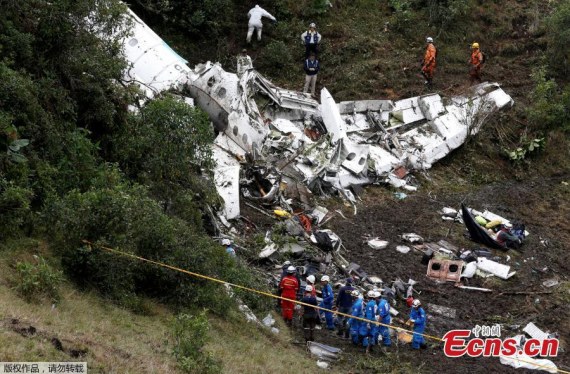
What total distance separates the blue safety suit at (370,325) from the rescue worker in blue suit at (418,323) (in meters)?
0.64

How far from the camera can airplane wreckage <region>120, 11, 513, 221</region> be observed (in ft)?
56.5

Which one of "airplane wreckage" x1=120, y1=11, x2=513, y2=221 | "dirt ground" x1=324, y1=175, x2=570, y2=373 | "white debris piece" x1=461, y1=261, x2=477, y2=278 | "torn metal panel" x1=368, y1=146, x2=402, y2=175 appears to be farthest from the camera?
"torn metal panel" x1=368, y1=146, x2=402, y2=175

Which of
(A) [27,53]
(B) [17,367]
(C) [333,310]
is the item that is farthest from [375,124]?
(B) [17,367]

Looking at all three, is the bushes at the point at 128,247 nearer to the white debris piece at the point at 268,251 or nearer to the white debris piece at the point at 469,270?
the white debris piece at the point at 268,251

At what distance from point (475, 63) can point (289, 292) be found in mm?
10839

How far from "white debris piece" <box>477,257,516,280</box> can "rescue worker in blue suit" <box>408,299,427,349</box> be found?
9.77 ft

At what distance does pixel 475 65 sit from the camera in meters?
21.6

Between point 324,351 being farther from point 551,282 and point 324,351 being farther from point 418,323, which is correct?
point 551,282

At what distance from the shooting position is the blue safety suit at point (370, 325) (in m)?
12.9

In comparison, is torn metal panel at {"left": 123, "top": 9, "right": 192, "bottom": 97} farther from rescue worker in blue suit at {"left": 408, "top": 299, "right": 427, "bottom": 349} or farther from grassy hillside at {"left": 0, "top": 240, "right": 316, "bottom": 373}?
rescue worker in blue suit at {"left": 408, "top": 299, "right": 427, "bottom": 349}

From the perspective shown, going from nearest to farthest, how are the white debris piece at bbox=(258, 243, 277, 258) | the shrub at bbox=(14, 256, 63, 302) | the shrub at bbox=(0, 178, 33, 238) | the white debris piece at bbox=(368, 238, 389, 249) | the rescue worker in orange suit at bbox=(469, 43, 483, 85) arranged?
the shrub at bbox=(14, 256, 63, 302), the shrub at bbox=(0, 178, 33, 238), the white debris piece at bbox=(258, 243, 277, 258), the white debris piece at bbox=(368, 238, 389, 249), the rescue worker in orange suit at bbox=(469, 43, 483, 85)

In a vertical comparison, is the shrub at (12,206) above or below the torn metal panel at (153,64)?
below

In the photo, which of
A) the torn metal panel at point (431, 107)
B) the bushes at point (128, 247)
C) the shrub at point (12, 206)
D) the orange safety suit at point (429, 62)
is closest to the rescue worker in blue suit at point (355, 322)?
the bushes at point (128, 247)

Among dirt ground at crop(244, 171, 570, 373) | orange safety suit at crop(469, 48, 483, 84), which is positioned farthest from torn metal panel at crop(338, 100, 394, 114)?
orange safety suit at crop(469, 48, 483, 84)
